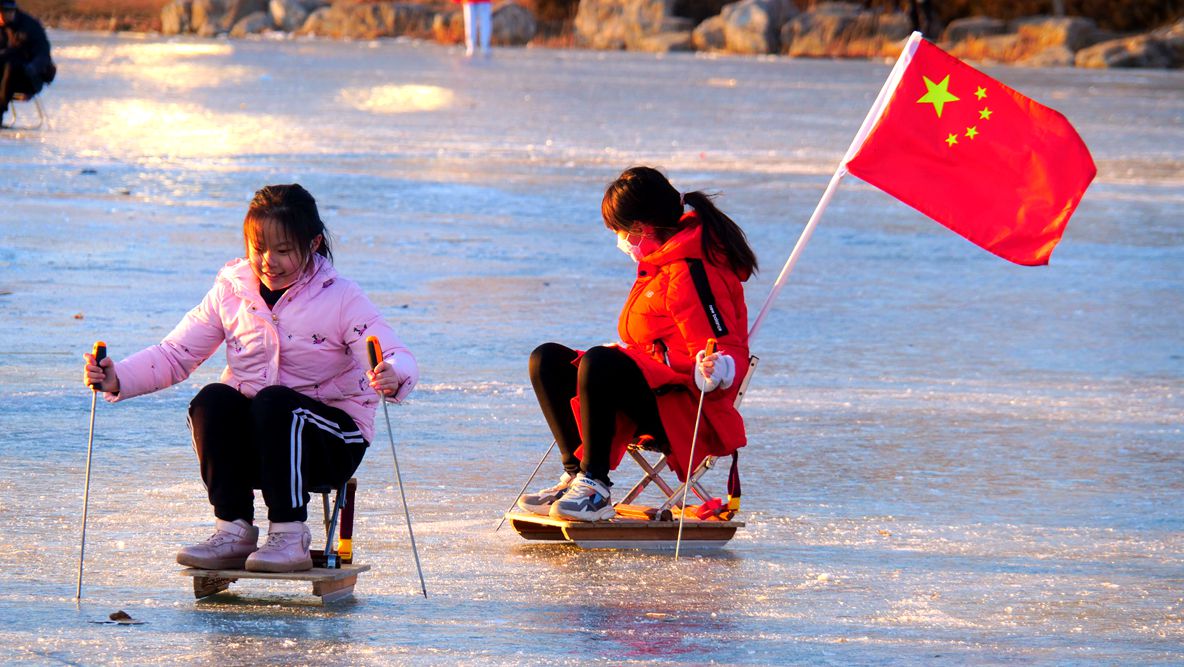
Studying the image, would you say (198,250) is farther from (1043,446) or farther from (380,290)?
(1043,446)

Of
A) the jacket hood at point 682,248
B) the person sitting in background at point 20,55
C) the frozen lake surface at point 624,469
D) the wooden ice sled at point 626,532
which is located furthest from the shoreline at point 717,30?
the wooden ice sled at point 626,532

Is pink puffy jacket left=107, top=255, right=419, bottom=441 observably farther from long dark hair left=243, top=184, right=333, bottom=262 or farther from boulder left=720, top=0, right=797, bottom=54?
boulder left=720, top=0, right=797, bottom=54

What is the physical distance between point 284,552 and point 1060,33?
1797 inches

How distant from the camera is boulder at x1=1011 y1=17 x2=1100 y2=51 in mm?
47406

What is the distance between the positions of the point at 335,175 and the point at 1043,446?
9.54 metres

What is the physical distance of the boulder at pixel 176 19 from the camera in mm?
64500

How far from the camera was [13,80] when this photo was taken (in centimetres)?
1859

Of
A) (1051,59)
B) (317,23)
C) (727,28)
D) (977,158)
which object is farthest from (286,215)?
(317,23)

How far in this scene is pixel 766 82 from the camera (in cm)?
3375

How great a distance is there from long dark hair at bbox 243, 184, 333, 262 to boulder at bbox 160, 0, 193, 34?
6210 centimetres

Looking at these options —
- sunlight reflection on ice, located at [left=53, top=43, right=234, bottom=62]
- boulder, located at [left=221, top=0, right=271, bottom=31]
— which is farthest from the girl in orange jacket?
boulder, located at [left=221, top=0, right=271, bottom=31]

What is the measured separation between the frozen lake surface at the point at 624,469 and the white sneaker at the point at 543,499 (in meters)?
0.10

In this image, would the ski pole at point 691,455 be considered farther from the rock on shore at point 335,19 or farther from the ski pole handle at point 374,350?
the rock on shore at point 335,19

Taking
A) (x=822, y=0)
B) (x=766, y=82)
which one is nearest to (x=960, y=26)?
(x=822, y=0)
